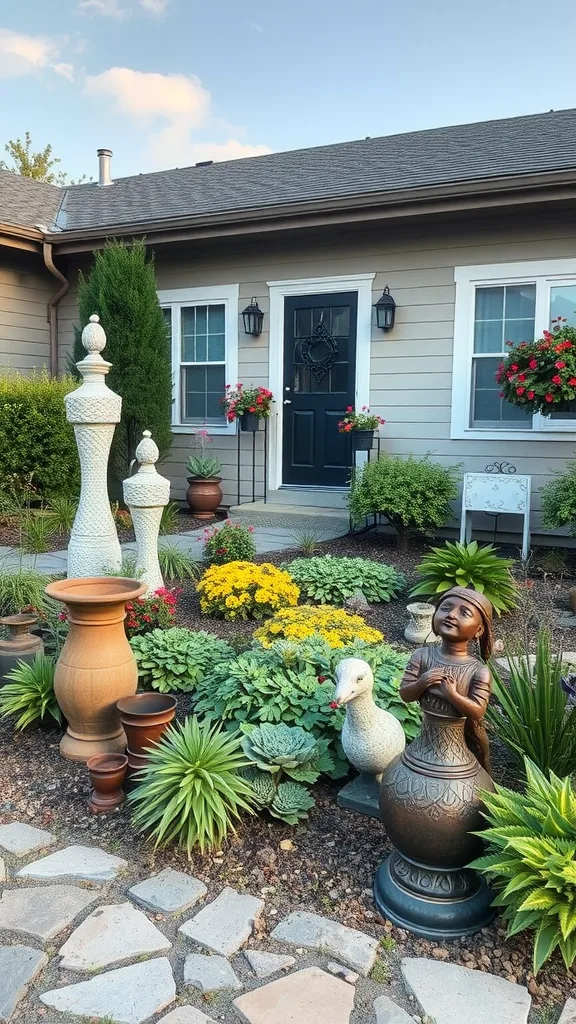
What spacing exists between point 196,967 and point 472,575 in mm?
3036

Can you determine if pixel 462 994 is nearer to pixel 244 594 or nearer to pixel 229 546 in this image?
pixel 244 594

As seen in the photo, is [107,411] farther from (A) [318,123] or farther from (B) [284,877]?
(A) [318,123]

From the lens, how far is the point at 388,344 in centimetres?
730

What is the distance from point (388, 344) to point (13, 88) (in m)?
19.4

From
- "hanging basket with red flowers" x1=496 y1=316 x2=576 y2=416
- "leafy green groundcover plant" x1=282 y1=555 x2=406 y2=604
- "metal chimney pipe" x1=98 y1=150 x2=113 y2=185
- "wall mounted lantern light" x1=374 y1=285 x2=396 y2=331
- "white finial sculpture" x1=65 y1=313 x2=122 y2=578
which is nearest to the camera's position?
"white finial sculpture" x1=65 y1=313 x2=122 y2=578

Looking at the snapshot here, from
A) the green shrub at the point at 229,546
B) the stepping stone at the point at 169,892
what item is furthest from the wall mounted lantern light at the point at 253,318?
the stepping stone at the point at 169,892

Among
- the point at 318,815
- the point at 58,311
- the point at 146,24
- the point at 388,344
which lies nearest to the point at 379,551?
the point at 388,344

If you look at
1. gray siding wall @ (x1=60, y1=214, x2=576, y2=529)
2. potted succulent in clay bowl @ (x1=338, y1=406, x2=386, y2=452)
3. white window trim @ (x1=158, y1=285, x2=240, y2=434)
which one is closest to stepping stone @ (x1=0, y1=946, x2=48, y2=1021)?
potted succulent in clay bowl @ (x1=338, y1=406, x2=386, y2=452)

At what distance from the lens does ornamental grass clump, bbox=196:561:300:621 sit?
429 centimetres

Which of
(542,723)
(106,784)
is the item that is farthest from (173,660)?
(542,723)

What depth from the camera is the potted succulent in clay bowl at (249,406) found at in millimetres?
7656

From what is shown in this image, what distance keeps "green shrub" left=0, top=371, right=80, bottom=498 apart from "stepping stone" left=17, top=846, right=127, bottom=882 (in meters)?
5.14

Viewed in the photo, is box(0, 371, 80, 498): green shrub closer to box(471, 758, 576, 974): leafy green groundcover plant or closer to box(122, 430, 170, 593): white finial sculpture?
box(122, 430, 170, 593): white finial sculpture

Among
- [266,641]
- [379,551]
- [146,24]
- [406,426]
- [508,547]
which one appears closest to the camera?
[266,641]
